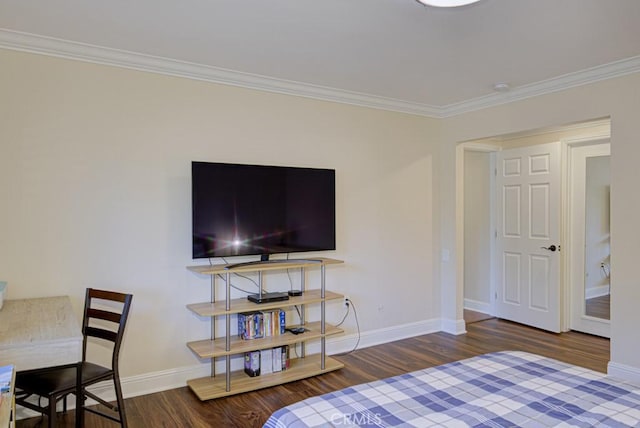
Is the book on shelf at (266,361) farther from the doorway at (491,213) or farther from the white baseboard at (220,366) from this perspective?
the doorway at (491,213)

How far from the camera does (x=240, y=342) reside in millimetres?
3297

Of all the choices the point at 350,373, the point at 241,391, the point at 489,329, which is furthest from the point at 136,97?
the point at 489,329

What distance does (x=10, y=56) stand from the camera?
9.18ft

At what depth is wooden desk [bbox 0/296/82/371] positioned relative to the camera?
5.86 ft

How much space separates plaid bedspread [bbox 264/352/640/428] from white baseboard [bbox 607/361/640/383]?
176 centimetres

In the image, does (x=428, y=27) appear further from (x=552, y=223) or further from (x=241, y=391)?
(x=552, y=223)

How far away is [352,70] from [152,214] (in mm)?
1956

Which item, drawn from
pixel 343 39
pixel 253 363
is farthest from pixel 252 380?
pixel 343 39

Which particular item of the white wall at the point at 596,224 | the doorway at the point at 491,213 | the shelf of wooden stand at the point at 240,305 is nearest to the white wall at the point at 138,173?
the shelf of wooden stand at the point at 240,305

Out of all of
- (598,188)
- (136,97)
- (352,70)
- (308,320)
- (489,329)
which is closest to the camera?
(136,97)

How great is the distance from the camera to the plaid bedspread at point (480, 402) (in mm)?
1546

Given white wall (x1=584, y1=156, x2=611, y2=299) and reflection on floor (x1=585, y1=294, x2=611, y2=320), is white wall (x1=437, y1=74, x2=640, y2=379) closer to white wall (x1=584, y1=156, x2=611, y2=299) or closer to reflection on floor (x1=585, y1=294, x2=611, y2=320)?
white wall (x1=584, y1=156, x2=611, y2=299)

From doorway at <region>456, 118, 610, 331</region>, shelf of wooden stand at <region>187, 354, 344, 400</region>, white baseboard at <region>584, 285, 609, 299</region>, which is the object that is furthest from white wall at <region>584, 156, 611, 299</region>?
shelf of wooden stand at <region>187, 354, 344, 400</region>

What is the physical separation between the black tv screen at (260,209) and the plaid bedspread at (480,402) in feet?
5.85
